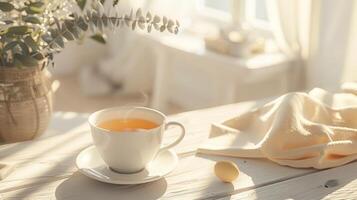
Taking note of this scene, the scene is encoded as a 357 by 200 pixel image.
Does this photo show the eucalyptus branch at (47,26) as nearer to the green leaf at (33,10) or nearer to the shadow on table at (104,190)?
the green leaf at (33,10)

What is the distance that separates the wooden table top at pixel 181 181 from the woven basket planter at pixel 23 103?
0.05 meters

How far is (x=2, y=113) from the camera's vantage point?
3.31 feet

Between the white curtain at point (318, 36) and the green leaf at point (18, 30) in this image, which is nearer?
the green leaf at point (18, 30)

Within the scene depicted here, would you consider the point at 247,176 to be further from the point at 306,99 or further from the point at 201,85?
the point at 201,85

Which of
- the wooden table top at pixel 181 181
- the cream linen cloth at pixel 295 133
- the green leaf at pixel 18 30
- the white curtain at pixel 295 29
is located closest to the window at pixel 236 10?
the white curtain at pixel 295 29

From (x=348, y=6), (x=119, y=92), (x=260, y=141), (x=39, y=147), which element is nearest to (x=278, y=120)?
(x=260, y=141)

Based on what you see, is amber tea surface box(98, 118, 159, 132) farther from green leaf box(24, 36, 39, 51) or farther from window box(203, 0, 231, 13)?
window box(203, 0, 231, 13)

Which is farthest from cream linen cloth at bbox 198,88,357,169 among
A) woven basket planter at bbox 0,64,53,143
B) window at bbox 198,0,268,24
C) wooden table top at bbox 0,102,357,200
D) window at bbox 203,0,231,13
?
window at bbox 203,0,231,13

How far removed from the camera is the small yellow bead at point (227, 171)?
0.83 m

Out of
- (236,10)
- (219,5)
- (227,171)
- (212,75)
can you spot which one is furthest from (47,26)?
(219,5)

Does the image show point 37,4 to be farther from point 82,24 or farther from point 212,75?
point 212,75

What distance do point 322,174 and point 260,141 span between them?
128mm

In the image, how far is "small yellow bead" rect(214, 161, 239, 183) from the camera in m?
0.83

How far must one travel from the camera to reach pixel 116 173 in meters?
0.84
